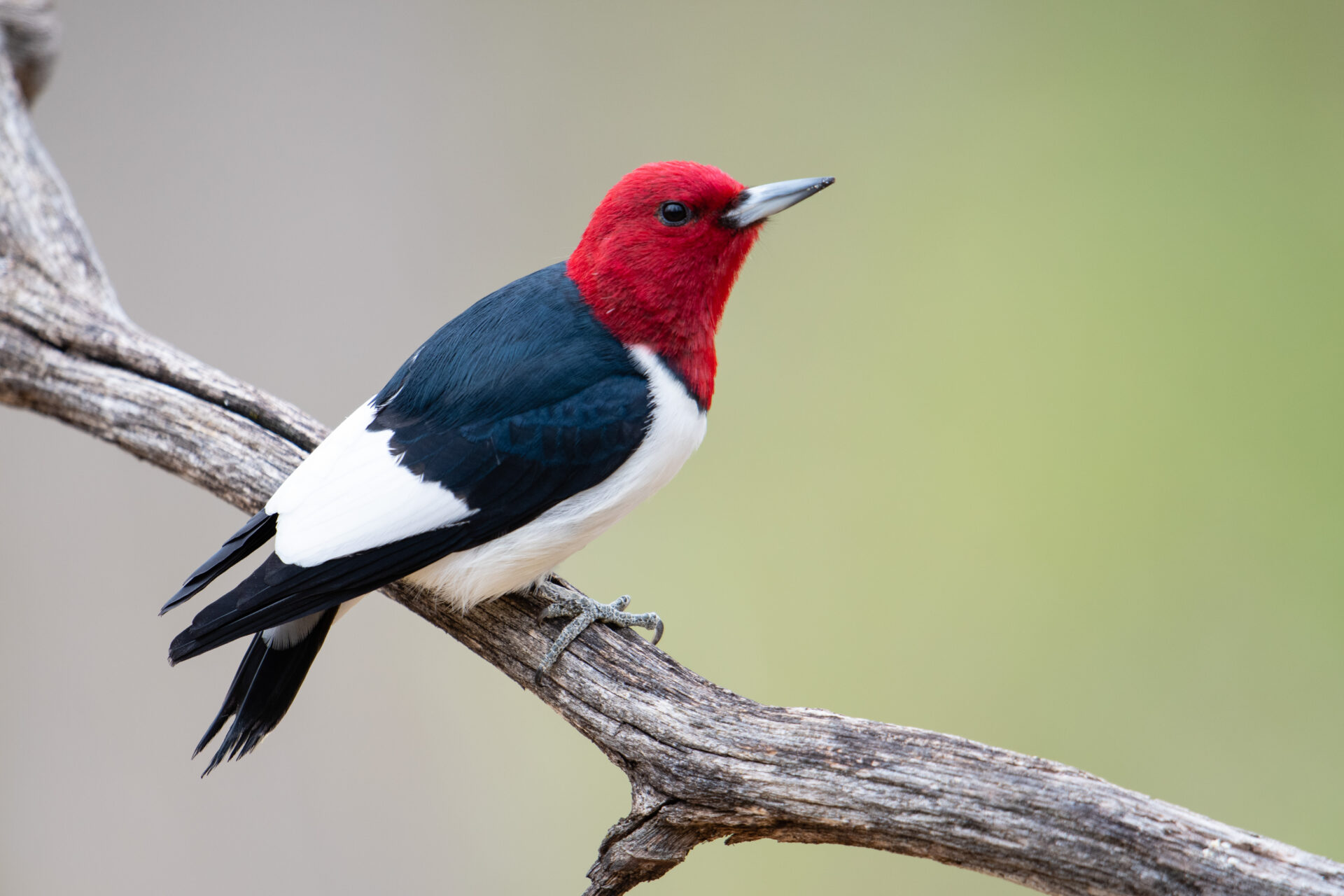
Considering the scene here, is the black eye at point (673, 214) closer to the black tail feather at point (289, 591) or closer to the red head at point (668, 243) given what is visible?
the red head at point (668, 243)

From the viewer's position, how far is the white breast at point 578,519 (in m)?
1.26

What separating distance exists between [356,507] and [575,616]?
32cm

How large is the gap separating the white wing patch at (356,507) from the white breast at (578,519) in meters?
0.08

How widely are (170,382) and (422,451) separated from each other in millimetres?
610

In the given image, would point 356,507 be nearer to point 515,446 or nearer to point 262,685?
point 515,446

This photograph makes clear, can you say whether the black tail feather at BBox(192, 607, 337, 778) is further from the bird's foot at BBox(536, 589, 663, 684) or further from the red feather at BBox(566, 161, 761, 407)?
the red feather at BBox(566, 161, 761, 407)

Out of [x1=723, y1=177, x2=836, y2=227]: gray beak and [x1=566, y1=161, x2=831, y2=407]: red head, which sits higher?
[x1=723, y1=177, x2=836, y2=227]: gray beak

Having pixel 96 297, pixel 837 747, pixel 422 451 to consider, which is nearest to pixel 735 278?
pixel 422 451

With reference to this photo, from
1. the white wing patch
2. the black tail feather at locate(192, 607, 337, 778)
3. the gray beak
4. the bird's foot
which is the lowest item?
the black tail feather at locate(192, 607, 337, 778)

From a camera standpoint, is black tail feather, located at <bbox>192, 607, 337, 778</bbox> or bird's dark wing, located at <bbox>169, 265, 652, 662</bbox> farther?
black tail feather, located at <bbox>192, 607, 337, 778</bbox>

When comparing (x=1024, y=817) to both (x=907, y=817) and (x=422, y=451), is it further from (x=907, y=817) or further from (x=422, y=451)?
(x=422, y=451)

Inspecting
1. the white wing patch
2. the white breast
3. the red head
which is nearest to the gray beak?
the red head

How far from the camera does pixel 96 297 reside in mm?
1735

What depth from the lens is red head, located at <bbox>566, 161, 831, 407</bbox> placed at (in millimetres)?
1316
